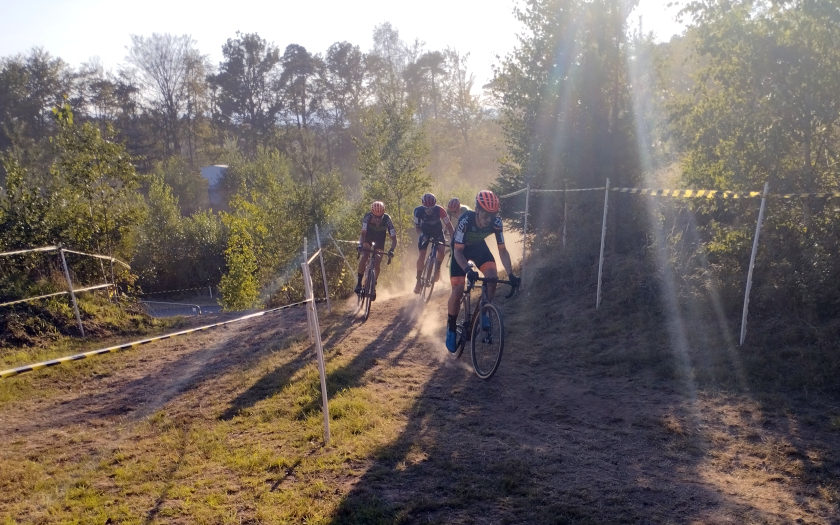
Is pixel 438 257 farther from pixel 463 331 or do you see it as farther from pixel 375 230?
pixel 463 331

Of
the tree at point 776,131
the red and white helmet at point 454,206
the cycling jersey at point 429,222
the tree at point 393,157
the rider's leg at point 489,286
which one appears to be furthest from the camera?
the tree at point 393,157

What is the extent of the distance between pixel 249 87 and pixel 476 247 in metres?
48.1

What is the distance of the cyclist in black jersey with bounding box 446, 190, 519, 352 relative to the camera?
741cm

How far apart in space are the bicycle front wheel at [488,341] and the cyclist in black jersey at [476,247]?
25 cm

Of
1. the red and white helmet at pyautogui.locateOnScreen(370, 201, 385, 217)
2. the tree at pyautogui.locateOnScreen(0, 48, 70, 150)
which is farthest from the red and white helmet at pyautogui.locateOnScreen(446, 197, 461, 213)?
the tree at pyautogui.locateOnScreen(0, 48, 70, 150)

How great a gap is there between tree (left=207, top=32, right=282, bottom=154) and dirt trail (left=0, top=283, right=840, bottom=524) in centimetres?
4493

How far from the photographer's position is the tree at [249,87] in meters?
50.1

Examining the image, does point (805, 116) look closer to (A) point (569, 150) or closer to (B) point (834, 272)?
(B) point (834, 272)

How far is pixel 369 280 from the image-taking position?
433 inches

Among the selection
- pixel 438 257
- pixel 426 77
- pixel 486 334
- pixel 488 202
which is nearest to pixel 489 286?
pixel 486 334

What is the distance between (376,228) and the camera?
1126 cm

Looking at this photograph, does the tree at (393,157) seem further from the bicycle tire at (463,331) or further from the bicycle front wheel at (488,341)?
the bicycle front wheel at (488,341)

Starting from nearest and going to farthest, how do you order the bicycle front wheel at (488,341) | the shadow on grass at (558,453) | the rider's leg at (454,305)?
the shadow on grass at (558,453) < the bicycle front wheel at (488,341) < the rider's leg at (454,305)

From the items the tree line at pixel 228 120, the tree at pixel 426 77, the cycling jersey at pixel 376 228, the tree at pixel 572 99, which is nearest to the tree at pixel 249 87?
the tree line at pixel 228 120
